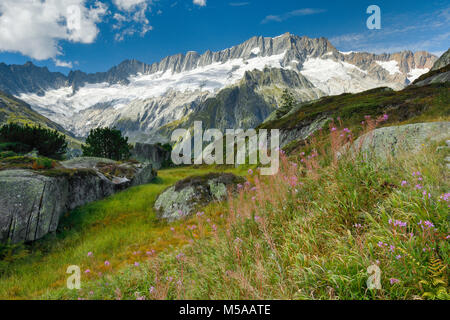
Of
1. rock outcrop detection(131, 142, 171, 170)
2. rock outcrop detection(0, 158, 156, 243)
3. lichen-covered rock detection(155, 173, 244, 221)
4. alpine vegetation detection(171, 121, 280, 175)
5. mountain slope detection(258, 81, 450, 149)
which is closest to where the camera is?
rock outcrop detection(0, 158, 156, 243)

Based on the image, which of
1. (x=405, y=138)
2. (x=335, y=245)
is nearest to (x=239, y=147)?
(x=405, y=138)

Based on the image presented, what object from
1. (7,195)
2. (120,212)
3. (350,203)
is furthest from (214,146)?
(350,203)

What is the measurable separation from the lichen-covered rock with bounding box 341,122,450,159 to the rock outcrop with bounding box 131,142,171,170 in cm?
5310

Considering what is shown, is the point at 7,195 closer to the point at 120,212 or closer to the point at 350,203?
the point at 120,212

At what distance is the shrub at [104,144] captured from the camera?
36.2 metres

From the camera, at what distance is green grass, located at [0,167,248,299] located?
5.45m

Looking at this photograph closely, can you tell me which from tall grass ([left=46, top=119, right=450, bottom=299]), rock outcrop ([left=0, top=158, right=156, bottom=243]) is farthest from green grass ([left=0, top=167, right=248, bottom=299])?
tall grass ([left=46, top=119, right=450, bottom=299])

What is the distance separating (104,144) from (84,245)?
115 ft

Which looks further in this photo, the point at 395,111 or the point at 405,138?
the point at 395,111

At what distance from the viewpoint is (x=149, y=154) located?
55.5 metres

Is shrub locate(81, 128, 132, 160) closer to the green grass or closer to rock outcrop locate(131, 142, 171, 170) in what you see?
rock outcrop locate(131, 142, 171, 170)

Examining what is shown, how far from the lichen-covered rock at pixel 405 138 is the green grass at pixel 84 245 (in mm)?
6463

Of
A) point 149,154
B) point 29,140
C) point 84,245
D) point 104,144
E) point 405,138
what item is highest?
point 149,154

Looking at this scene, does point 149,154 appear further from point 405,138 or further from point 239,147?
point 405,138
